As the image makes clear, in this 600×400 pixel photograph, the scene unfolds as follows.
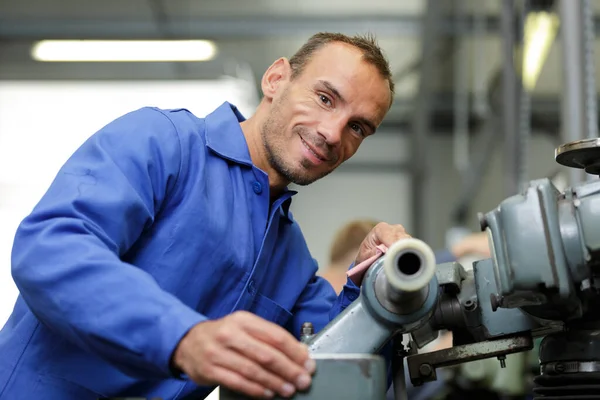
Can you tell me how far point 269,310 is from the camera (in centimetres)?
150

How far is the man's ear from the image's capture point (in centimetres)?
163

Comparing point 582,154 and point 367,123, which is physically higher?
point 367,123

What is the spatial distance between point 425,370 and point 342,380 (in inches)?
14.2

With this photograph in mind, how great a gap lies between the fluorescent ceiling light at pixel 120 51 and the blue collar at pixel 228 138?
15.6 ft

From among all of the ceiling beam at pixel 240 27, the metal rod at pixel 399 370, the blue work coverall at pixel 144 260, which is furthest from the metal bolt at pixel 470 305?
the ceiling beam at pixel 240 27

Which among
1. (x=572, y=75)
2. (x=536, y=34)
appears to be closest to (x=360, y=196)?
(x=536, y=34)

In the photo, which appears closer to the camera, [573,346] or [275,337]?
[275,337]

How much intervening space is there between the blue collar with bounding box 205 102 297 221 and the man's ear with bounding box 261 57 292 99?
125mm

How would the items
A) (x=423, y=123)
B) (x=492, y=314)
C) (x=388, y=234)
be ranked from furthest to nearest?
(x=423, y=123) → (x=388, y=234) → (x=492, y=314)

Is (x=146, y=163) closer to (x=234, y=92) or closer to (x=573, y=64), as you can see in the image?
(x=573, y=64)

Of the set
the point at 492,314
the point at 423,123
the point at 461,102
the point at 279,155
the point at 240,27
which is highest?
the point at 240,27

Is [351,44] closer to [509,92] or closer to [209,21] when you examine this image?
[509,92]

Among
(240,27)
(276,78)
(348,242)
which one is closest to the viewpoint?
(276,78)

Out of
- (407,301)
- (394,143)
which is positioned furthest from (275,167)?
(394,143)
